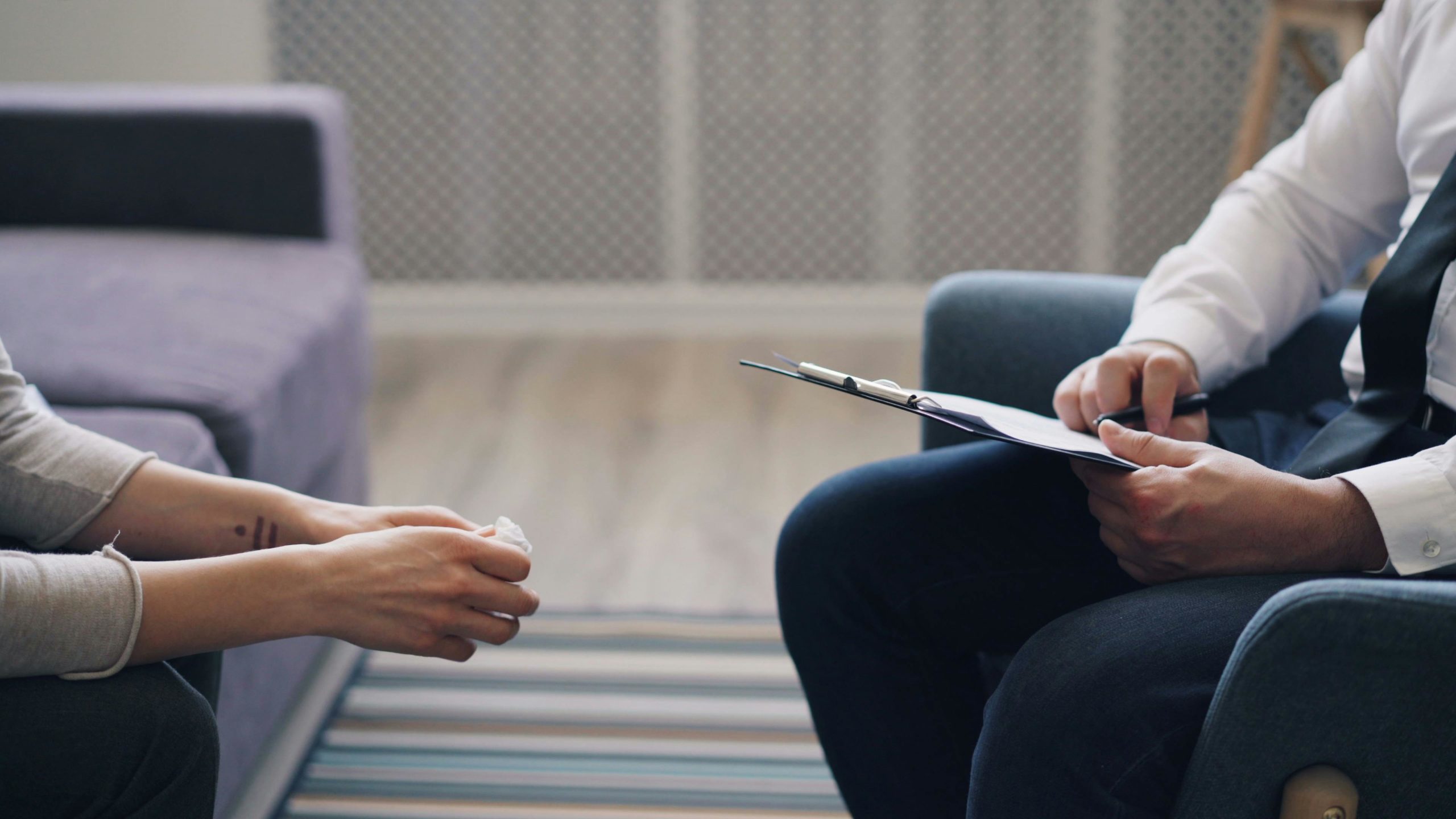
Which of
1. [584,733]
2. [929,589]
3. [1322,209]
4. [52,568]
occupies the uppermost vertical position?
[1322,209]

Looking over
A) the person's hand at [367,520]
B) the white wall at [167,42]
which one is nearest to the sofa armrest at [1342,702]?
the person's hand at [367,520]

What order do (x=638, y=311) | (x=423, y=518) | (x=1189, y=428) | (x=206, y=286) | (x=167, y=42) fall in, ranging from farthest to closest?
(x=638, y=311) → (x=167, y=42) → (x=206, y=286) → (x=1189, y=428) → (x=423, y=518)

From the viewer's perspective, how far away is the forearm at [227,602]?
0.67 m

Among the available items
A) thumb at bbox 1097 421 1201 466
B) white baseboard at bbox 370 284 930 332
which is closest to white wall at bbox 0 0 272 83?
white baseboard at bbox 370 284 930 332

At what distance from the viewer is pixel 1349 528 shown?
72cm

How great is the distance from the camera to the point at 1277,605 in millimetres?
576

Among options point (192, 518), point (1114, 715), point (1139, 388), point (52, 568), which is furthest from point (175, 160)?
point (1114, 715)

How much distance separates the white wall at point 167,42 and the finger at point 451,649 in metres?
2.22

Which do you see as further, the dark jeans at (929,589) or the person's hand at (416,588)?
the dark jeans at (929,589)

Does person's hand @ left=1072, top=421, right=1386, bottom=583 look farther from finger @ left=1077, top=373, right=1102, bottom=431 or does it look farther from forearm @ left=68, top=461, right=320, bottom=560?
forearm @ left=68, top=461, right=320, bottom=560

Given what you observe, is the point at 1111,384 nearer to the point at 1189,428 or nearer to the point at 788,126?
the point at 1189,428

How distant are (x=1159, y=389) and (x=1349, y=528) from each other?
0.66ft

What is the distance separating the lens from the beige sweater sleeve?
63 centimetres

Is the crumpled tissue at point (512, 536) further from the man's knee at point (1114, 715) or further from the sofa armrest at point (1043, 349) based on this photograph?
the sofa armrest at point (1043, 349)
